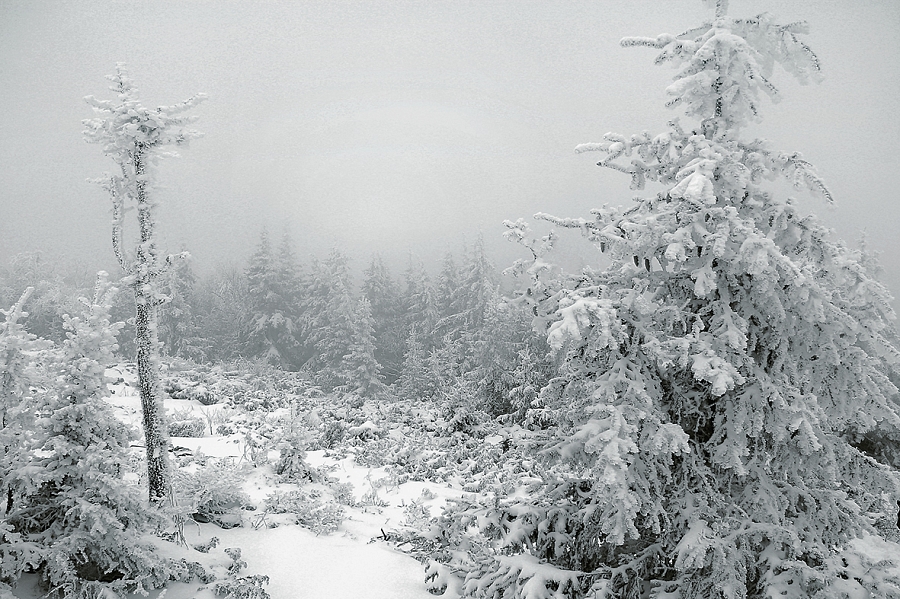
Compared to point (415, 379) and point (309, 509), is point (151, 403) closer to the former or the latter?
point (309, 509)

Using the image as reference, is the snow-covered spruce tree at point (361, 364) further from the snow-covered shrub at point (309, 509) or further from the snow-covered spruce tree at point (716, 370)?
the snow-covered spruce tree at point (716, 370)

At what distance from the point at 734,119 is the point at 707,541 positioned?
12.5 ft

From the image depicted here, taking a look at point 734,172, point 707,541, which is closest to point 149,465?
point 707,541

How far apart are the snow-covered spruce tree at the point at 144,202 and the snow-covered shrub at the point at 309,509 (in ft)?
7.39

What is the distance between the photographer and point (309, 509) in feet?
28.9

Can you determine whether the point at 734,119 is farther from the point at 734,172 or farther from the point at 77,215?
the point at 77,215

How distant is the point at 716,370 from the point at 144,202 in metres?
7.93

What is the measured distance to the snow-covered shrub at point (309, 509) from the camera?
838cm

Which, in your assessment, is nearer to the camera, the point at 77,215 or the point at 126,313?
the point at 126,313

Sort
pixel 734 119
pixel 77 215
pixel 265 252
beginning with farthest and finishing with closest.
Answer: pixel 77 215 → pixel 265 252 → pixel 734 119

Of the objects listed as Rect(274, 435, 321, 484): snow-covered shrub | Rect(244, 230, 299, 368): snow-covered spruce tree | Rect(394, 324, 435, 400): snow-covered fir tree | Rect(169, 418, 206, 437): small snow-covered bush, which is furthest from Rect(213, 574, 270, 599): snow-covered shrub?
Rect(244, 230, 299, 368): snow-covered spruce tree

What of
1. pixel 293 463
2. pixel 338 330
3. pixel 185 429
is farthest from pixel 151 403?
pixel 338 330

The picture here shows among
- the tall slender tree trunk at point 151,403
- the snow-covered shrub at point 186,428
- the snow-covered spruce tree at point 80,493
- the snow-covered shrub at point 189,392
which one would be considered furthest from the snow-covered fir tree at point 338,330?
the snow-covered spruce tree at point 80,493

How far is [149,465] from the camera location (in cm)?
718
